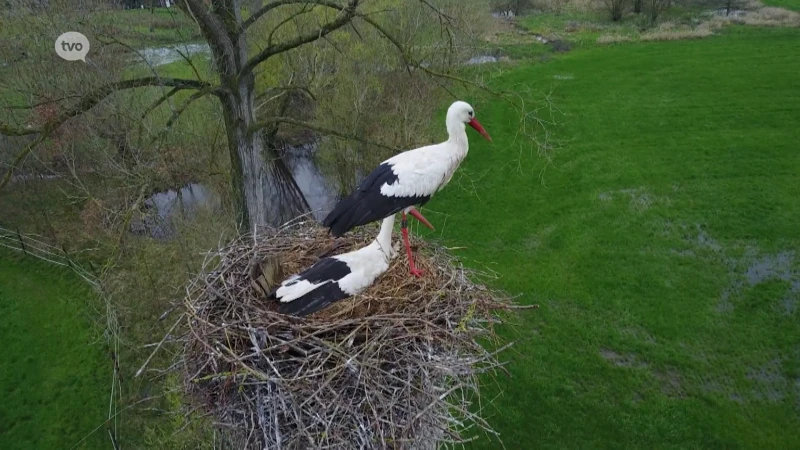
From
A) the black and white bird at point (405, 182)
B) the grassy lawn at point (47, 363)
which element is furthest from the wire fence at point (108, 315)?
the black and white bird at point (405, 182)

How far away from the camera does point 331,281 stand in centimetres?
379

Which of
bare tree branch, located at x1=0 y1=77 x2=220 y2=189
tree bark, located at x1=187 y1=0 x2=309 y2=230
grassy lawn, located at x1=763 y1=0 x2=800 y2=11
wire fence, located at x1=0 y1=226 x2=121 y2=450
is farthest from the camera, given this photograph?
grassy lawn, located at x1=763 y1=0 x2=800 y2=11

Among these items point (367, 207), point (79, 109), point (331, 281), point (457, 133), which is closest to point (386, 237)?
point (367, 207)

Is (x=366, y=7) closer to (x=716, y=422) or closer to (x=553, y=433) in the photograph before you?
(x=553, y=433)

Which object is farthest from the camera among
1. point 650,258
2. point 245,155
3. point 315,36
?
point 650,258

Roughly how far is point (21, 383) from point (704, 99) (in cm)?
2106

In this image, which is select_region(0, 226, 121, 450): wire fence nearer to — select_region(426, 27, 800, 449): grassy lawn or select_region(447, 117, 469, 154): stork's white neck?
select_region(447, 117, 469, 154): stork's white neck

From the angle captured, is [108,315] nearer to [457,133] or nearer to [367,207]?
[367,207]

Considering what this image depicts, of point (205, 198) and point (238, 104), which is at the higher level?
point (238, 104)

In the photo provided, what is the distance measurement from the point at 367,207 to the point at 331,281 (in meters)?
0.62

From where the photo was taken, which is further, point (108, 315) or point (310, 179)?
point (310, 179)

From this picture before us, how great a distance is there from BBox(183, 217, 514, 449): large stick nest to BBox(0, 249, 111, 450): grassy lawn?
17.6 feet

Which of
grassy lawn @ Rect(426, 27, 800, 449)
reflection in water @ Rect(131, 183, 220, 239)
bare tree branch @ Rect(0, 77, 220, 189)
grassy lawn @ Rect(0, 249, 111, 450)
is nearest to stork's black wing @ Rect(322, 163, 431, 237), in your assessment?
bare tree branch @ Rect(0, 77, 220, 189)

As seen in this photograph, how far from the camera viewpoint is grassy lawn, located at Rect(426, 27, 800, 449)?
308 inches
